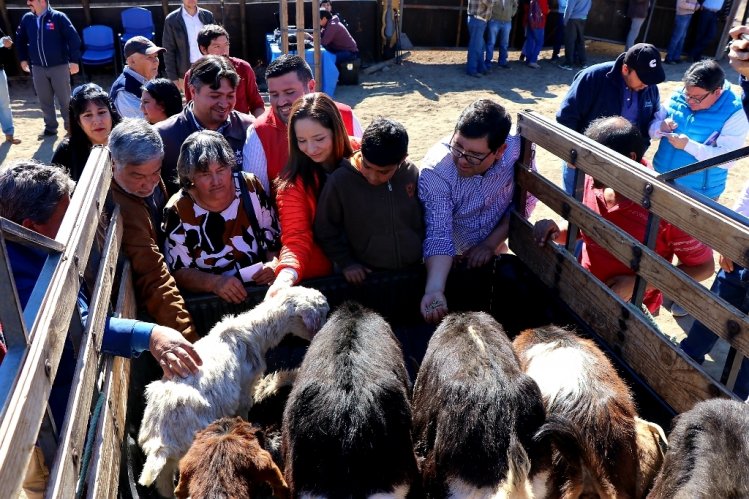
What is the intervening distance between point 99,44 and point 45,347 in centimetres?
1370

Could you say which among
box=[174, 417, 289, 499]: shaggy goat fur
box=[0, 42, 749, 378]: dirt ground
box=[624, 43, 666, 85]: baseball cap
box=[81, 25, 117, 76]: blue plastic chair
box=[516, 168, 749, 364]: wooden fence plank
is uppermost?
box=[624, 43, 666, 85]: baseball cap

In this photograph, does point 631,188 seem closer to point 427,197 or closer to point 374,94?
point 427,197

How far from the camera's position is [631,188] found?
276 cm

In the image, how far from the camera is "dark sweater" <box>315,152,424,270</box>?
3.34 m

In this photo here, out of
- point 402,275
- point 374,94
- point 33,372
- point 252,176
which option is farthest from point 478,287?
point 374,94

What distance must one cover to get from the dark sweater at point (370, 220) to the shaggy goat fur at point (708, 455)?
1772 millimetres

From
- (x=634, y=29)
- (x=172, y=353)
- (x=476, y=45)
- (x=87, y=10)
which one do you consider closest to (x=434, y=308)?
(x=172, y=353)

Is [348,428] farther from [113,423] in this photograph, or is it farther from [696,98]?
[696,98]

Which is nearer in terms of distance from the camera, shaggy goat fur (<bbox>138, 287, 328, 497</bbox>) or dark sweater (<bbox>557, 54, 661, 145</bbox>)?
shaggy goat fur (<bbox>138, 287, 328, 497</bbox>)

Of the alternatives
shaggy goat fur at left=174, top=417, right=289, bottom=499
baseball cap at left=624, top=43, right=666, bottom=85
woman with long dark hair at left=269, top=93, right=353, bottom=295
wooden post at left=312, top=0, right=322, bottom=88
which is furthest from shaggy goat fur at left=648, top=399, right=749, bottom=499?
wooden post at left=312, top=0, right=322, bottom=88

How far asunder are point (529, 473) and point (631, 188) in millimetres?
1353

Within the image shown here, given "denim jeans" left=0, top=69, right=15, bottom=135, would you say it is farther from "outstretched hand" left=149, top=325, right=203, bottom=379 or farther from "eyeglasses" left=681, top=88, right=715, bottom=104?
"eyeglasses" left=681, top=88, right=715, bottom=104

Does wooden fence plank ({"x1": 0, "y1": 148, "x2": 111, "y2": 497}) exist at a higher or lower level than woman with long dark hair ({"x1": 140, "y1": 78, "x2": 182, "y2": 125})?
higher

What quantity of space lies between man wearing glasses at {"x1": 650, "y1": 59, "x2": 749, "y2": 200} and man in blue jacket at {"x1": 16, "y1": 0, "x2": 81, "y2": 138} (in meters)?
8.35
